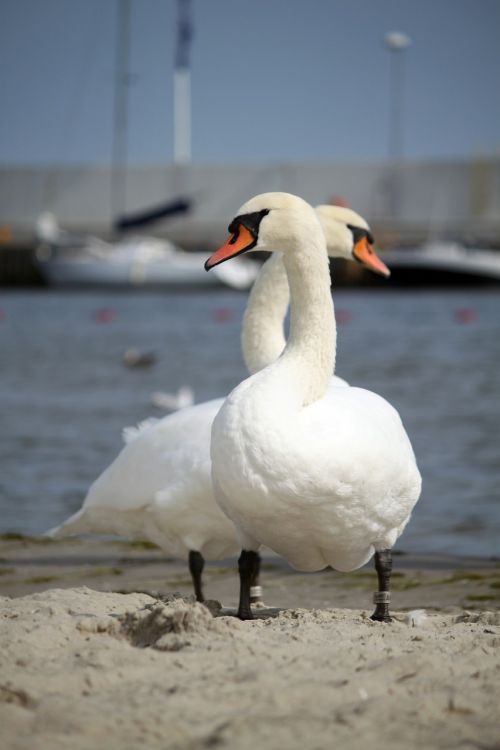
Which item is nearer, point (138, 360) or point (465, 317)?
point (138, 360)

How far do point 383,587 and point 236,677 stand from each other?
4.56 ft

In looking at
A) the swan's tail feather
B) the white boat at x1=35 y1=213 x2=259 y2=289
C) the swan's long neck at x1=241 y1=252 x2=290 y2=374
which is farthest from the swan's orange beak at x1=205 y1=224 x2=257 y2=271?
the white boat at x1=35 y1=213 x2=259 y2=289

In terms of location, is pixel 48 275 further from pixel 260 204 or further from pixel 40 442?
pixel 260 204

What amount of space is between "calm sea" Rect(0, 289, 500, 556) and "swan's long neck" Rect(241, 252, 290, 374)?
76.7 inches

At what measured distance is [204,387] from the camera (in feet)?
52.0

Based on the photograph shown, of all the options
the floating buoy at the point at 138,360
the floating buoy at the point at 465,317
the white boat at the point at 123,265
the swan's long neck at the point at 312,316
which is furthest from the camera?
the white boat at the point at 123,265

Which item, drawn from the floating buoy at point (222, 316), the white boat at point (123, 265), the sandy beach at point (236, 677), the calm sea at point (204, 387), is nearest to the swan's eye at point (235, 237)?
the sandy beach at point (236, 677)

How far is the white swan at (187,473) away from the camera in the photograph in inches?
214

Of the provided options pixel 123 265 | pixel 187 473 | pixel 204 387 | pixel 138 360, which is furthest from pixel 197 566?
pixel 123 265

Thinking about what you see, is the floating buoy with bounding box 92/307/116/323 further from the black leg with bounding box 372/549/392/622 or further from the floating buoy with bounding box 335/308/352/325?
the black leg with bounding box 372/549/392/622

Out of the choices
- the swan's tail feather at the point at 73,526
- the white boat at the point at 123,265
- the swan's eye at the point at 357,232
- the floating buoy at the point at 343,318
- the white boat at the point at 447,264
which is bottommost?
the white boat at the point at 123,265

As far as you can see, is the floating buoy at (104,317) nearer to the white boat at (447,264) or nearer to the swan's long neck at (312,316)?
the white boat at (447,264)

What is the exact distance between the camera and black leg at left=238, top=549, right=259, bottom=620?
4609 millimetres

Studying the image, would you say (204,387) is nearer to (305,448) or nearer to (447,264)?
(305,448)
